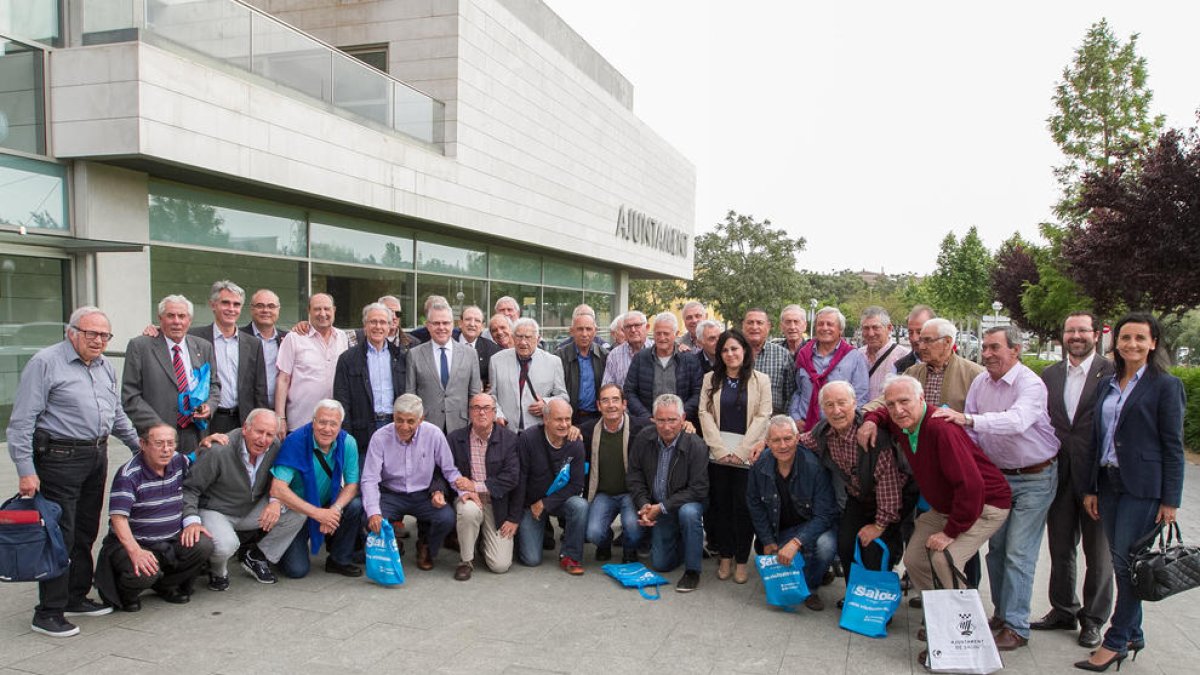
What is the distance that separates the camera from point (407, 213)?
1435cm

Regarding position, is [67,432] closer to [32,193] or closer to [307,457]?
[307,457]

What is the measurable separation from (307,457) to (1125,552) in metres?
4.89

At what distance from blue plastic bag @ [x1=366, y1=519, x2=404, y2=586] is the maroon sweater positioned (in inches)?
→ 130

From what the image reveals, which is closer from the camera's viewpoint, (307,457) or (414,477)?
(307,457)

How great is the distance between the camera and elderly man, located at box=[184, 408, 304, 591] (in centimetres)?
488

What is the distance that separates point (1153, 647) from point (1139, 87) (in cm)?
2241

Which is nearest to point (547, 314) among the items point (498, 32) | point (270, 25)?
point (498, 32)

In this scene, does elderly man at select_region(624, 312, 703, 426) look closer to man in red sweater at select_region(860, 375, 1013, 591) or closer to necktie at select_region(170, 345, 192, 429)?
man in red sweater at select_region(860, 375, 1013, 591)

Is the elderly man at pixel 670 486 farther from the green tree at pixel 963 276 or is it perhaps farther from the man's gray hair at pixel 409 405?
the green tree at pixel 963 276

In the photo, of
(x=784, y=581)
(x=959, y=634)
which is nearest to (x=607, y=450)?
(x=784, y=581)

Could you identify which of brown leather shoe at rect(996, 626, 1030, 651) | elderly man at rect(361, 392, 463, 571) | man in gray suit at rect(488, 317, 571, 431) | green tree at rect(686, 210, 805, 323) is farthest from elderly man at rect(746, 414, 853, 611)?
green tree at rect(686, 210, 805, 323)

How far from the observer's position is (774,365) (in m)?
5.80

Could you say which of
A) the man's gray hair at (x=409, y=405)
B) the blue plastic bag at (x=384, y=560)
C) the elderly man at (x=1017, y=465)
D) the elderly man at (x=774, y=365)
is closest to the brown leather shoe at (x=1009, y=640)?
the elderly man at (x=1017, y=465)

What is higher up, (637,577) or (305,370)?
(305,370)
